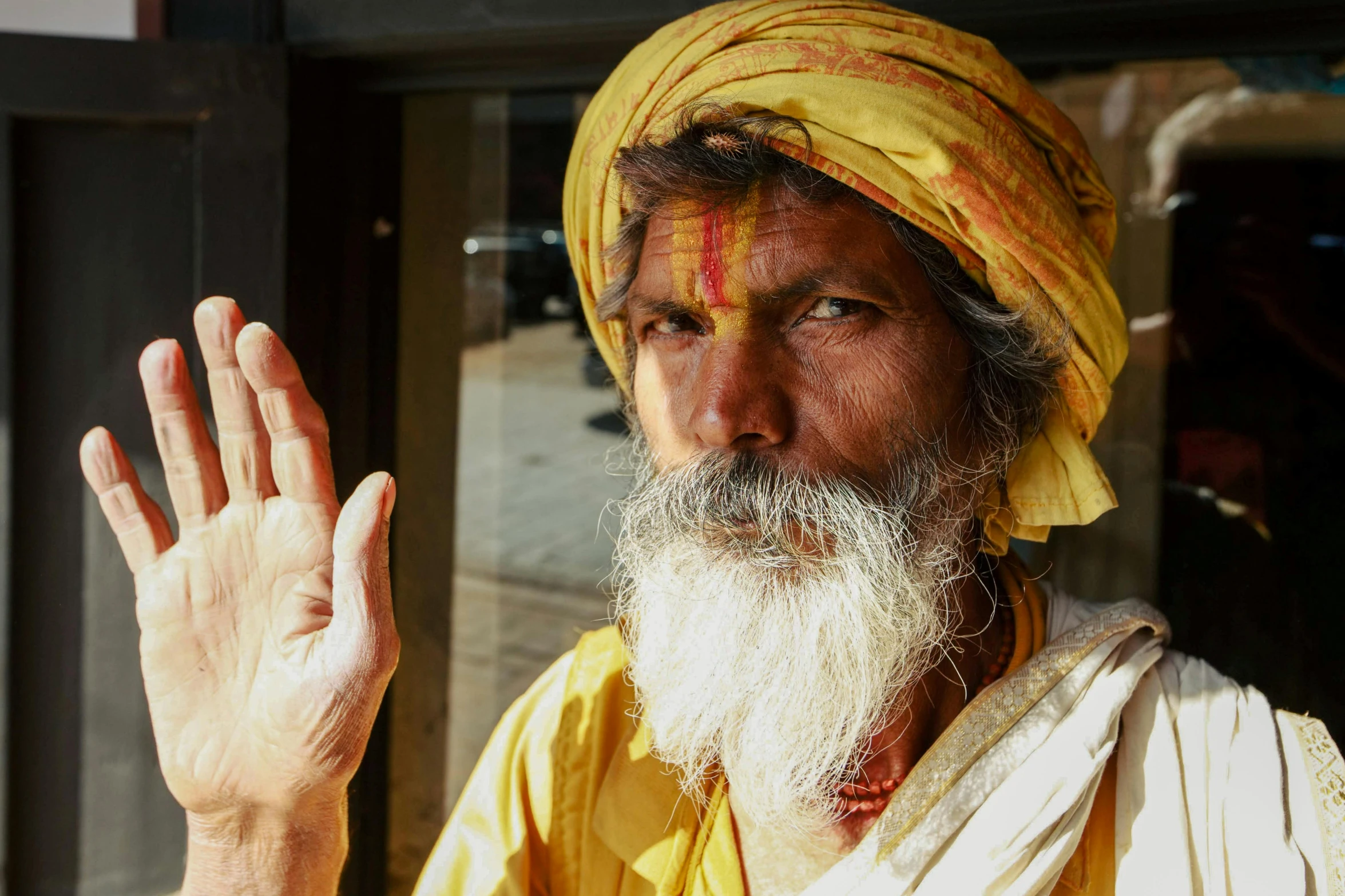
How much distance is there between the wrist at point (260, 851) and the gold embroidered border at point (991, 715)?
748 mm

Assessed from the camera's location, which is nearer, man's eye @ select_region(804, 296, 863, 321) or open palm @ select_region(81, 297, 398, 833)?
open palm @ select_region(81, 297, 398, 833)

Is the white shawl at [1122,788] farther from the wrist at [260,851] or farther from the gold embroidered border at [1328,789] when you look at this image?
the wrist at [260,851]

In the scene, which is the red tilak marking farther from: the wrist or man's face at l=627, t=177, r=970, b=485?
the wrist

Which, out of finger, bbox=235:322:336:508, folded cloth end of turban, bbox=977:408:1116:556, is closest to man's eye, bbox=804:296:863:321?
folded cloth end of turban, bbox=977:408:1116:556

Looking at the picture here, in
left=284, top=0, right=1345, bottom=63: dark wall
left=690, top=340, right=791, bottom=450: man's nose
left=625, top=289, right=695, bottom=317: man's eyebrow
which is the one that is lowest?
left=690, top=340, right=791, bottom=450: man's nose

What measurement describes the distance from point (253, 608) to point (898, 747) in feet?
3.13

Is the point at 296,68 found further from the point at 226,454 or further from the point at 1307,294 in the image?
the point at 1307,294

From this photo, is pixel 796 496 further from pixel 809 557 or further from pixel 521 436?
pixel 521 436

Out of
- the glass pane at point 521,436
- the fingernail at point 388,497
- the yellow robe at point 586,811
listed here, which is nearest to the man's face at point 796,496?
the yellow robe at point 586,811

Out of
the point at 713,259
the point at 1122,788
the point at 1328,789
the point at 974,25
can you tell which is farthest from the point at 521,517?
the point at 1328,789

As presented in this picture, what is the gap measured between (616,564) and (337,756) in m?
0.65

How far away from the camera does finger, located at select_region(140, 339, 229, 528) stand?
1322mm

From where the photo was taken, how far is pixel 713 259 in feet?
4.41

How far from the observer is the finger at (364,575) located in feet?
3.87
